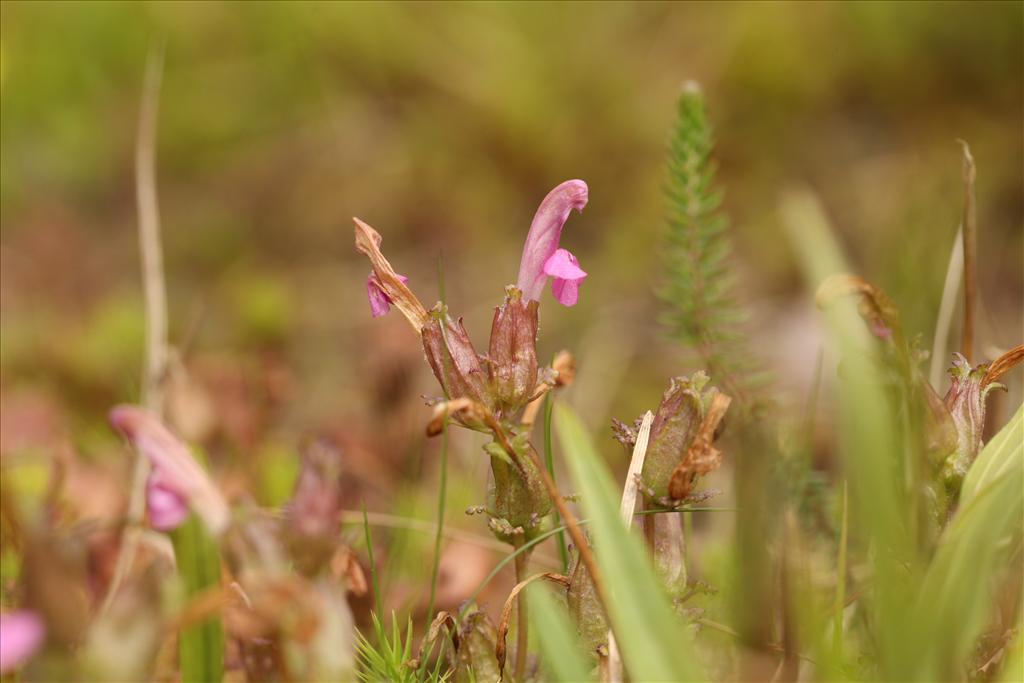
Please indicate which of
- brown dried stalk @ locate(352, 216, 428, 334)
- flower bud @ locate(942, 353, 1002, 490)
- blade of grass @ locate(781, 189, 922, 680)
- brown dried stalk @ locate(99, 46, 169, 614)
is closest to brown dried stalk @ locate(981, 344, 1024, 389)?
flower bud @ locate(942, 353, 1002, 490)

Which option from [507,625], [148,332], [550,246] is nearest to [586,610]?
[507,625]

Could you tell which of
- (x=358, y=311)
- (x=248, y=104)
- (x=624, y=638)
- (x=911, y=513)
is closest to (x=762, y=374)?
(x=911, y=513)

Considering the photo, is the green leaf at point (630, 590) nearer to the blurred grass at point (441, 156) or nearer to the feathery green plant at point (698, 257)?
the feathery green plant at point (698, 257)

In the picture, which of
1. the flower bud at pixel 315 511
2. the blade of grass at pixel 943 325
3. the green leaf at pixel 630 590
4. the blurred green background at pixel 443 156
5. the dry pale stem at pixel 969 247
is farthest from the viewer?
the blurred green background at pixel 443 156

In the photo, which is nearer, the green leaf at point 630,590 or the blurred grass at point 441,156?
the green leaf at point 630,590

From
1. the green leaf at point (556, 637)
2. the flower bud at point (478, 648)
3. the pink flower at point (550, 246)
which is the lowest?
the green leaf at point (556, 637)

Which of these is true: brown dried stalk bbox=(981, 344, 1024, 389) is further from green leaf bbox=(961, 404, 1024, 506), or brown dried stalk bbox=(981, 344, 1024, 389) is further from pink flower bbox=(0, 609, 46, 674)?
pink flower bbox=(0, 609, 46, 674)

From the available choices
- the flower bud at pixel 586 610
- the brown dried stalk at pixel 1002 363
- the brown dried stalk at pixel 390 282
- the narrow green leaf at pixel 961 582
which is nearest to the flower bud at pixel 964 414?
the brown dried stalk at pixel 1002 363
